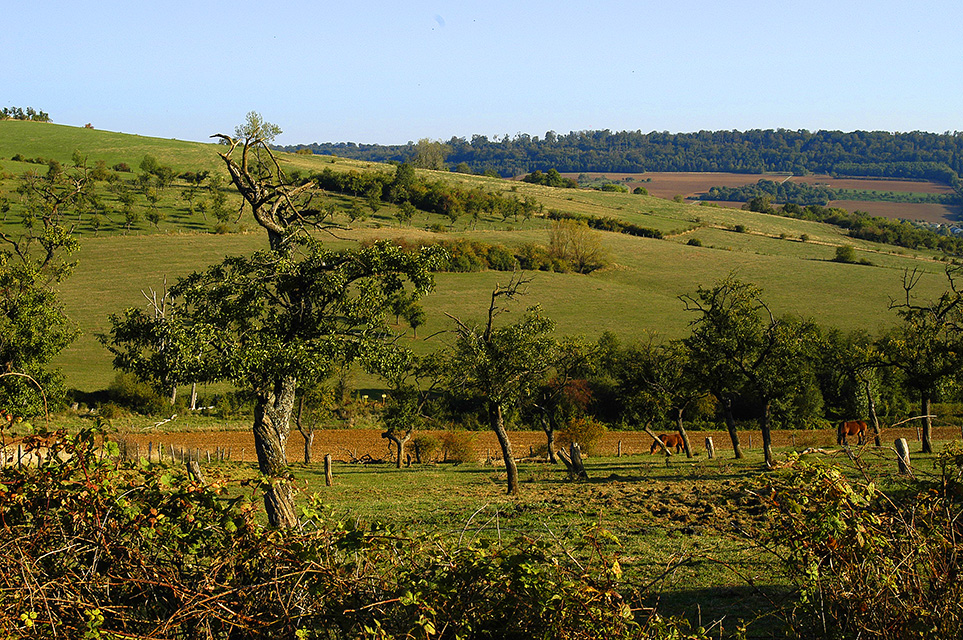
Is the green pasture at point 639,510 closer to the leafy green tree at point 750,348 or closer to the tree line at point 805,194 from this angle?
the leafy green tree at point 750,348

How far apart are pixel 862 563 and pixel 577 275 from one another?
7819 centimetres

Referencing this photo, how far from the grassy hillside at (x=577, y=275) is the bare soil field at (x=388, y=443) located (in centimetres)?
792

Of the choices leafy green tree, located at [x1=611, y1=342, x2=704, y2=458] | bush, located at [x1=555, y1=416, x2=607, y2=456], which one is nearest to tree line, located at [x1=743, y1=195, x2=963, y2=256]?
leafy green tree, located at [x1=611, y1=342, x2=704, y2=458]

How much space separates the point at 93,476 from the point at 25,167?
400 ft

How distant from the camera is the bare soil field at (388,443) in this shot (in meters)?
34.2

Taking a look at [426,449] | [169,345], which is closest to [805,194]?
Result: [426,449]

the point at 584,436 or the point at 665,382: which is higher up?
the point at 665,382

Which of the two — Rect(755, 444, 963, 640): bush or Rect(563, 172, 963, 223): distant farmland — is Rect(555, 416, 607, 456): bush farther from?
Rect(563, 172, 963, 223): distant farmland

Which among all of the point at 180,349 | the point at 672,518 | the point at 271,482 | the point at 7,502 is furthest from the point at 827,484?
the point at 672,518

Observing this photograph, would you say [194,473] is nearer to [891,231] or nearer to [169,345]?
[169,345]

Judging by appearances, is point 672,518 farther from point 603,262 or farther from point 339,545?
point 603,262

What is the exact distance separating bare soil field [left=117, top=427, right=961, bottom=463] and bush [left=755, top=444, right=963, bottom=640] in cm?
2889

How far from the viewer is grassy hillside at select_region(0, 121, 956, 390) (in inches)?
2515

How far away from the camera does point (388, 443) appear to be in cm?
3641
